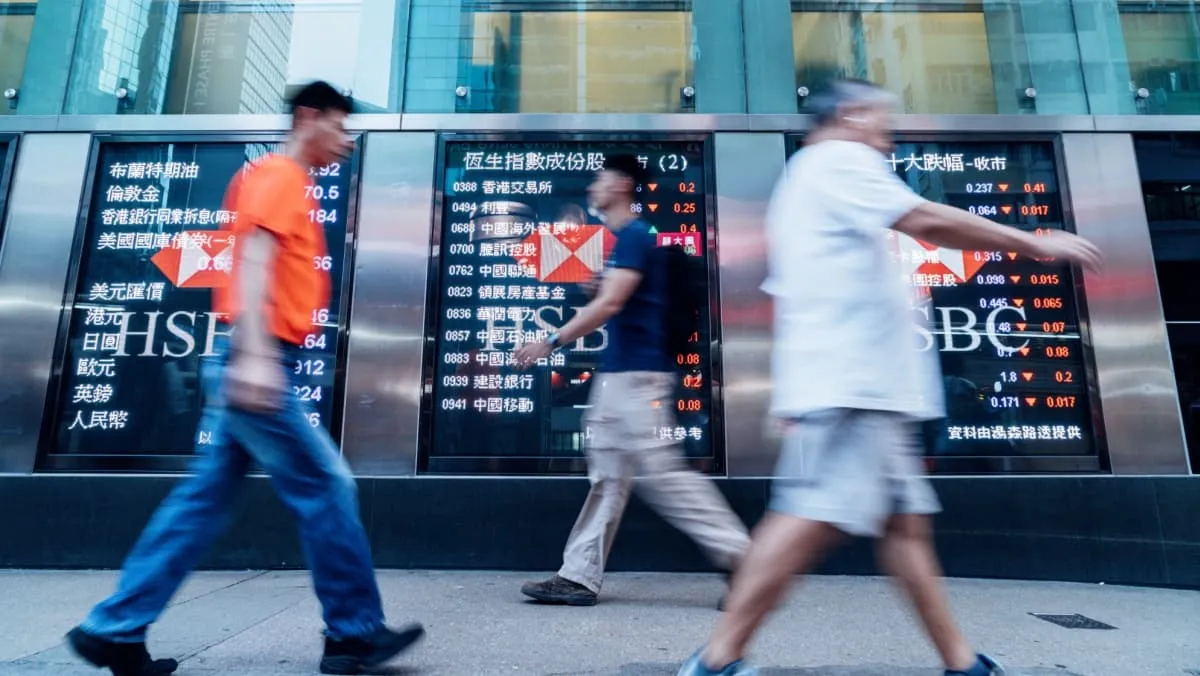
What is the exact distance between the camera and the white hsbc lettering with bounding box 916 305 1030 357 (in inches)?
177

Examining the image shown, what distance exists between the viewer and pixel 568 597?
10.8ft

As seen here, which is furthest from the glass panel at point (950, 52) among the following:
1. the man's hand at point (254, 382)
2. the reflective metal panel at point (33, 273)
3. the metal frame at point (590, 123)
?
the reflective metal panel at point (33, 273)

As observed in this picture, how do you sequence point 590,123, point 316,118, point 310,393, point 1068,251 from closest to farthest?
point 1068,251
point 316,118
point 310,393
point 590,123

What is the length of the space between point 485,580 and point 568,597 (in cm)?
81

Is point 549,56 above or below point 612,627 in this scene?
above

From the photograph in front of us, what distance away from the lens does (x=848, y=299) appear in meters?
1.87

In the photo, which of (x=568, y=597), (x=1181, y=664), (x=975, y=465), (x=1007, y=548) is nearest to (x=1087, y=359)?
(x=975, y=465)

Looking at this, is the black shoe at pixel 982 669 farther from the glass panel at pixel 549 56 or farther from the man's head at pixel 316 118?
the glass panel at pixel 549 56

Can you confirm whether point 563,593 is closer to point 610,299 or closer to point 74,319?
point 610,299

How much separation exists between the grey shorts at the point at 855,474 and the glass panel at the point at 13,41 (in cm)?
586

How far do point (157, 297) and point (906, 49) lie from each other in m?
5.56

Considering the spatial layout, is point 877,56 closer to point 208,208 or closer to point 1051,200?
point 1051,200

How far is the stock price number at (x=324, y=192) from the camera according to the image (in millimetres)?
4633

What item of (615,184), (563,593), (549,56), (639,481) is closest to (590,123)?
(549,56)
